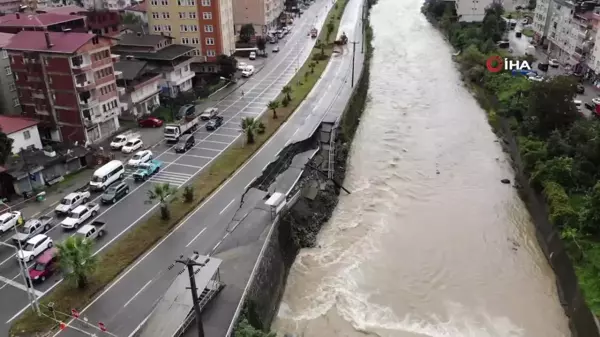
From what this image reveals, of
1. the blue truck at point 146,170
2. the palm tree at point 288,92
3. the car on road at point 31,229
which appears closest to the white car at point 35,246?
the car on road at point 31,229

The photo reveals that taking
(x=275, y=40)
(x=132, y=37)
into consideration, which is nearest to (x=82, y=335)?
(x=132, y=37)

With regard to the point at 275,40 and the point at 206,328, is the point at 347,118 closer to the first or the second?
the point at 206,328

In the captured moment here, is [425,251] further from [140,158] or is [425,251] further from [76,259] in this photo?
[140,158]

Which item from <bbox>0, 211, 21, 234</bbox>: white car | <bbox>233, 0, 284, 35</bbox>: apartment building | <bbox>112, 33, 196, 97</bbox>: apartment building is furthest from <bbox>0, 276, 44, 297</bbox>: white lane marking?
<bbox>233, 0, 284, 35</bbox>: apartment building

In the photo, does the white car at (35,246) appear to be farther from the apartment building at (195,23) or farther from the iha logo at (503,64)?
the iha logo at (503,64)

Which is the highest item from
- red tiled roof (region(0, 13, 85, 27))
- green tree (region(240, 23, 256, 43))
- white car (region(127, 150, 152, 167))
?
red tiled roof (region(0, 13, 85, 27))

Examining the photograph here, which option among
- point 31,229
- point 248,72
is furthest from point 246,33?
point 31,229

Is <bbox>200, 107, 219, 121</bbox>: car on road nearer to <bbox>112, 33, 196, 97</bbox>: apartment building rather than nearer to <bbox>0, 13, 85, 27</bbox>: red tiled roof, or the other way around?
<bbox>112, 33, 196, 97</bbox>: apartment building
